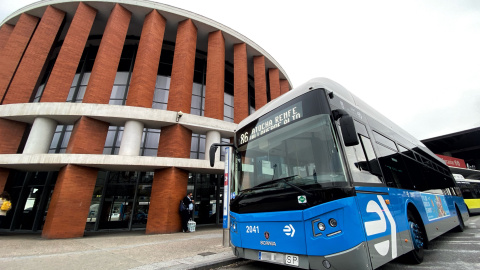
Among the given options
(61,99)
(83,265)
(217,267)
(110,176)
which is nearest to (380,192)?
(217,267)

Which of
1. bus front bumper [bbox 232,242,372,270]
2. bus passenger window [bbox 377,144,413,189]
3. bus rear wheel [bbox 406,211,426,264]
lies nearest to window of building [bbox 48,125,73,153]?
bus front bumper [bbox 232,242,372,270]

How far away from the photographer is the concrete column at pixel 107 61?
1159 cm

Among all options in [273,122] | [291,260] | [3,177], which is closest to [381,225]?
[291,260]

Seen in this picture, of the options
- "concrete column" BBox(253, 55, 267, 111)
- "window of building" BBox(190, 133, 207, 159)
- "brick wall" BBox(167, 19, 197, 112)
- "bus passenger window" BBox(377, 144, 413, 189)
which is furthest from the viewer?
"concrete column" BBox(253, 55, 267, 111)

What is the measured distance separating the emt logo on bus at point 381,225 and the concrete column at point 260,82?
14.2 m

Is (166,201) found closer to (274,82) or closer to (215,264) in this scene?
(215,264)

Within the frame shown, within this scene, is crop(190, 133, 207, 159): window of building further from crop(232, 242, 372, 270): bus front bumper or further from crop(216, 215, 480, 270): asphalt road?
crop(232, 242, 372, 270): bus front bumper

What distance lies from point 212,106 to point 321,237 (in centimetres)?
1200

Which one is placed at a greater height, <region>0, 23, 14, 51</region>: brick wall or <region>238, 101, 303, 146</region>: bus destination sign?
<region>0, 23, 14, 51</region>: brick wall

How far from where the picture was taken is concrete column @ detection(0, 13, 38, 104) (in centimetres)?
1298

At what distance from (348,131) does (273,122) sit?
1422mm

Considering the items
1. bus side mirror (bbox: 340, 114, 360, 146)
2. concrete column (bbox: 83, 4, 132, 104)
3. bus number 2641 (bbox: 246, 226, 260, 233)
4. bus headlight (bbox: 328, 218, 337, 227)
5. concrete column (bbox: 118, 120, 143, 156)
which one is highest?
concrete column (bbox: 83, 4, 132, 104)

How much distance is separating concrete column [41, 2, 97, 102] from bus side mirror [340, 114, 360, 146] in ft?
47.8

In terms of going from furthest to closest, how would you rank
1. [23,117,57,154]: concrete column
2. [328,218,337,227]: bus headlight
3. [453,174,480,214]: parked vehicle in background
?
[453,174,480,214]: parked vehicle in background → [23,117,57,154]: concrete column → [328,218,337,227]: bus headlight
